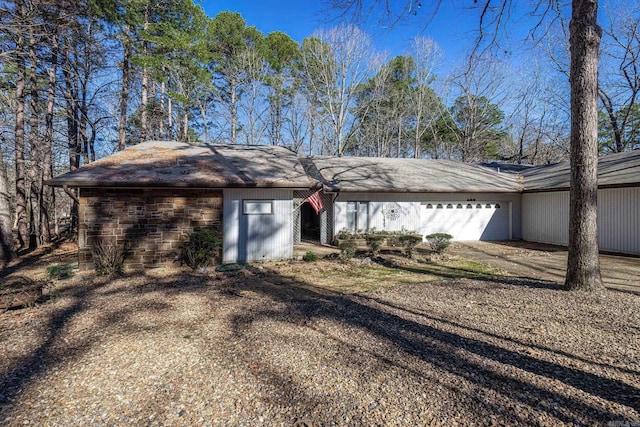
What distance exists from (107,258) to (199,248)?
6.72 feet

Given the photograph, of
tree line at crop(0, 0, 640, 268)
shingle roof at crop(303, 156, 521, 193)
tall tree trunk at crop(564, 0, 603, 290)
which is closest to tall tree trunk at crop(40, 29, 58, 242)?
tree line at crop(0, 0, 640, 268)

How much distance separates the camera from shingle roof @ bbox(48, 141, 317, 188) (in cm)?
775

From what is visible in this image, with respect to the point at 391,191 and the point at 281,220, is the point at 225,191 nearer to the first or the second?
the point at 281,220

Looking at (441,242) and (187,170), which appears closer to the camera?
(187,170)

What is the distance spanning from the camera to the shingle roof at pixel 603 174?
10.2m

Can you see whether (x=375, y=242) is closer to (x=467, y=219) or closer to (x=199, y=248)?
(x=199, y=248)

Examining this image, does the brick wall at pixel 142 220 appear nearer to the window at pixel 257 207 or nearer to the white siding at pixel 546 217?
the window at pixel 257 207

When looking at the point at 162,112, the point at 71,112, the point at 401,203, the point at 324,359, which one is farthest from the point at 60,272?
the point at 162,112

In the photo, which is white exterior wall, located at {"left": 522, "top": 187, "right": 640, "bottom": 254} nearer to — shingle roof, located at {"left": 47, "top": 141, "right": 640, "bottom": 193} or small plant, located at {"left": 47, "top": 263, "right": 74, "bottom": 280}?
shingle roof, located at {"left": 47, "top": 141, "right": 640, "bottom": 193}

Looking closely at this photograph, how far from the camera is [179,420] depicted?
2.39 meters

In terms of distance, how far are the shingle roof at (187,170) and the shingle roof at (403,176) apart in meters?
2.87

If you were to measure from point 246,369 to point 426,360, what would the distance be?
6.04 ft

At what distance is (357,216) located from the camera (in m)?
12.8

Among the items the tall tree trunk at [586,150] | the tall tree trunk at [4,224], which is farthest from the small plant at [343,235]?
the tall tree trunk at [4,224]
